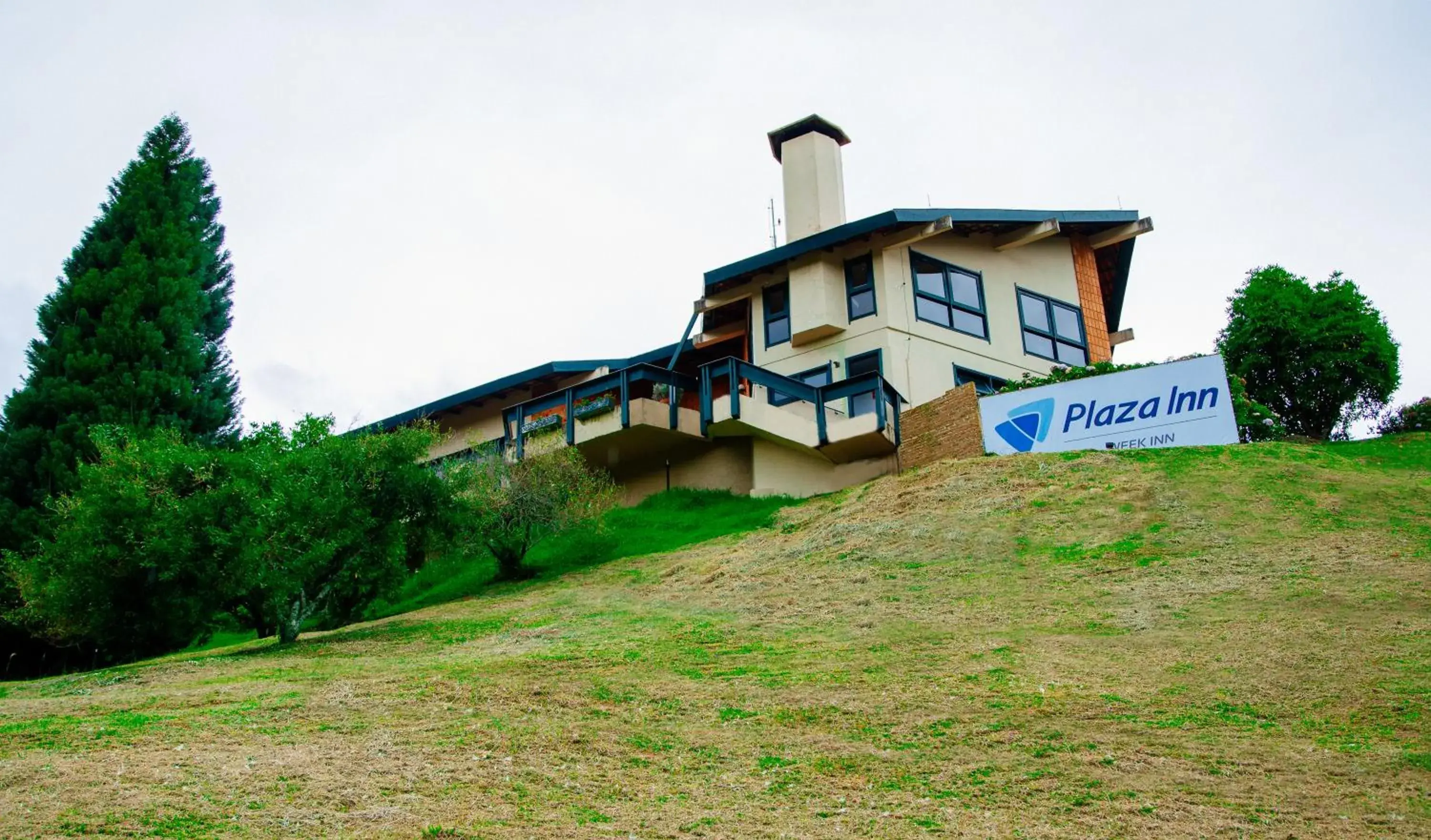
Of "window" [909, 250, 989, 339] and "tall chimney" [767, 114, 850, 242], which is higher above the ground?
"tall chimney" [767, 114, 850, 242]

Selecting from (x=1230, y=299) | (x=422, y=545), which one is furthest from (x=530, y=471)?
(x=1230, y=299)

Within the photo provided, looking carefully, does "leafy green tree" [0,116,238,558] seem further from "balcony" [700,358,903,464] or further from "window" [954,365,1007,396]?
"window" [954,365,1007,396]

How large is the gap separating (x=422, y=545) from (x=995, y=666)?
13356 millimetres

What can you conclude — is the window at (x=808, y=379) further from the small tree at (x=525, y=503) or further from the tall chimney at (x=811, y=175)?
the small tree at (x=525, y=503)

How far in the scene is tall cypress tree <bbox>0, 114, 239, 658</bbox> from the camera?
31.2 m

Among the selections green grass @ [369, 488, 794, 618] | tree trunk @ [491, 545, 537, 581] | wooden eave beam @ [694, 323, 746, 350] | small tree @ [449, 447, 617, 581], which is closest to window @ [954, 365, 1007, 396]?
green grass @ [369, 488, 794, 618]

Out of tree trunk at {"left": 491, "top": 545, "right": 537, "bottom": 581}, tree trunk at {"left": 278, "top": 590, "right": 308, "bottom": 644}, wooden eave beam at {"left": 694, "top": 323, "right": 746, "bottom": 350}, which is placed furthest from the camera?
wooden eave beam at {"left": 694, "top": 323, "right": 746, "bottom": 350}

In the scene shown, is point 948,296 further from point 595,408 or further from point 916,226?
point 595,408

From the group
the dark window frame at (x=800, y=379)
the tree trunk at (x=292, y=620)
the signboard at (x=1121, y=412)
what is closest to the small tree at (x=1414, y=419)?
the signboard at (x=1121, y=412)

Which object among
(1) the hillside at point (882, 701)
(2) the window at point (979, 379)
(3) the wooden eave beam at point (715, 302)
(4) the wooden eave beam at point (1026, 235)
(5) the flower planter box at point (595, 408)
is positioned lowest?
(1) the hillside at point (882, 701)

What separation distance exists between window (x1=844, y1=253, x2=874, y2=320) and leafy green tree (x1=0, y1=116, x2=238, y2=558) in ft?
63.1

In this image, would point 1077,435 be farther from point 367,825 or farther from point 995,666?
point 367,825

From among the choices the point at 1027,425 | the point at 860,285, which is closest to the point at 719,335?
the point at 860,285

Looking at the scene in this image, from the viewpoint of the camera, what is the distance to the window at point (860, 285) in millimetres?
31891
